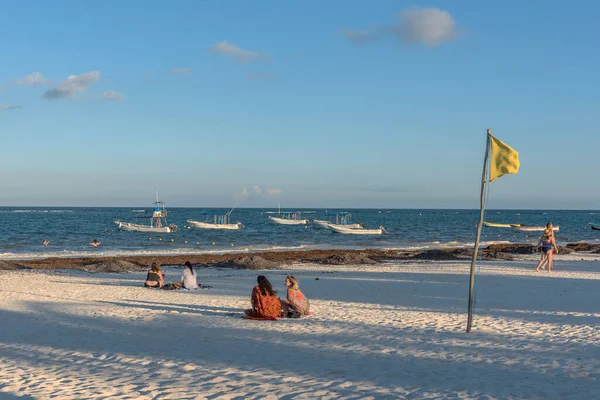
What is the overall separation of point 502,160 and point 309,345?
14.2 ft

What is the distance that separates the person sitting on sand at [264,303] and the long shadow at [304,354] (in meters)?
0.45

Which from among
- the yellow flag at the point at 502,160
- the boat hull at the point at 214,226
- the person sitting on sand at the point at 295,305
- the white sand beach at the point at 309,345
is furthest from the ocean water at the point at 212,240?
the yellow flag at the point at 502,160

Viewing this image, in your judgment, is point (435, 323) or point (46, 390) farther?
point (435, 323)

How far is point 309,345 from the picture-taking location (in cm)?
981

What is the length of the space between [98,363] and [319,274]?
1553 centimetres

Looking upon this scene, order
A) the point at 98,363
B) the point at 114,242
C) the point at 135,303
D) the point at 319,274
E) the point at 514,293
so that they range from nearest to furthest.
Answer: the point at 98,363, the point at 135,303, the point at 514,293, the point at 319,274, the point at 114,242

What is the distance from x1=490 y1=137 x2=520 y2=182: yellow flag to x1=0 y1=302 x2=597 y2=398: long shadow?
110 inches

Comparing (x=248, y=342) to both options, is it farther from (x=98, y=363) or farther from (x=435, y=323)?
(x=435, y=323)

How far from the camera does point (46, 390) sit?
23.9 ft

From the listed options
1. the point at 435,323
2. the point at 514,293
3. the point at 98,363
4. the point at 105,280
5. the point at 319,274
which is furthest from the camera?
the point at 319,274

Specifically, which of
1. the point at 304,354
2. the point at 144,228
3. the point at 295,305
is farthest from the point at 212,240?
the point at 304,354

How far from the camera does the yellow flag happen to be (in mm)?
9492

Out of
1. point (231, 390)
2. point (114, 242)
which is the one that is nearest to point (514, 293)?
point (231, 390)

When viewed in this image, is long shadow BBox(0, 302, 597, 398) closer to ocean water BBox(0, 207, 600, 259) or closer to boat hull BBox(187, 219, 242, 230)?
ocean water BBox(0, 207, 600, 259)
